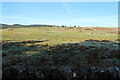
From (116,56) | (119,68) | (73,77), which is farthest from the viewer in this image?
(116,56)

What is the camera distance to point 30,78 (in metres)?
5.60

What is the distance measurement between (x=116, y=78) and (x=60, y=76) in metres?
2.63

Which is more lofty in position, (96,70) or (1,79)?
(96,70)

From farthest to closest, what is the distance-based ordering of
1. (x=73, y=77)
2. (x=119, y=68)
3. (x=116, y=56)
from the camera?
(x=116, y=56) → (x=119, y=68) → (x=73, y=77)

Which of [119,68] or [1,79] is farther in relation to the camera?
[119,68]

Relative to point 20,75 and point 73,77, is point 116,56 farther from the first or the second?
point 20,75

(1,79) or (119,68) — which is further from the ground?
(119,68)

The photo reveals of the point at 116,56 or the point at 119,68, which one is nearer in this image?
the point at 119,68

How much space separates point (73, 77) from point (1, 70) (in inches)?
134

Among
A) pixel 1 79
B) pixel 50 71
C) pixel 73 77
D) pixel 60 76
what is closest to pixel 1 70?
pixel 1 79

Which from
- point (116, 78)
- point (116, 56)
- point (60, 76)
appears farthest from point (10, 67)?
point (116, 56)

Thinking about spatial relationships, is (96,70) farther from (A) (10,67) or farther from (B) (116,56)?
(A) (10,67)

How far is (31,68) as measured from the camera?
19.2 feet

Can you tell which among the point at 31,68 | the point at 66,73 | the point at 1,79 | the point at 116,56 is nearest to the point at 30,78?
the point at 31,68
